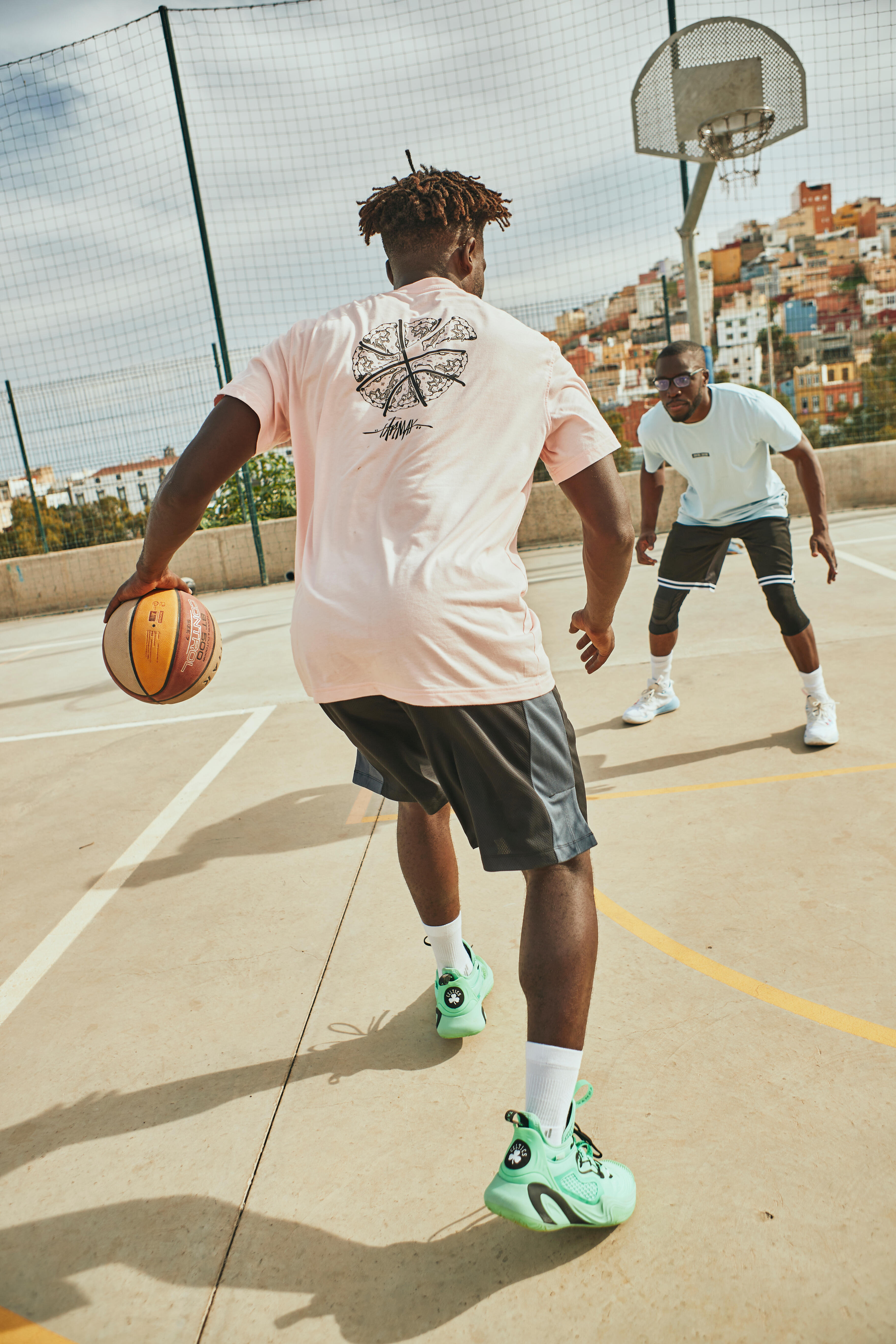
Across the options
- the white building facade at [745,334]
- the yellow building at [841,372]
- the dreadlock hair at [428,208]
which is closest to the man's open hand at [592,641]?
the dreadlock hair at [428,208]

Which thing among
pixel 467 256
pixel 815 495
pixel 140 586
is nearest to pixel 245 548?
pixel 815 495

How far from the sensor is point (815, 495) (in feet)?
14.0

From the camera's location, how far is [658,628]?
15.4 feet

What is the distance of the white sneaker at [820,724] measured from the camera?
3.94 m

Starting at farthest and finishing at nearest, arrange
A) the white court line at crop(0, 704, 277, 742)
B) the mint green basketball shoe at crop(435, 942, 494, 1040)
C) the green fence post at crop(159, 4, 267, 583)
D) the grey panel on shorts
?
1. the green fence post at crop(159, 4, 267, 583)
2. the white court line at crop(0, 704, 277, 742)
3. the mint green basketball shoe at crop(435, 942, 494, 1040)
4. the grey panel on shorts

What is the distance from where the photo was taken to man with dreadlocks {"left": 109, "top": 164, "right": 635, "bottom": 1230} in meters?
1.62

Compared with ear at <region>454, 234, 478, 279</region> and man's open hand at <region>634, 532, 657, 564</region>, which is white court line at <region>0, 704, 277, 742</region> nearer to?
man's open hand at <region>634, 532, 657, 564</region>

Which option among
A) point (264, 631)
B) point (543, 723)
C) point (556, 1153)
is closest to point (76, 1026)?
point (556, 1153)

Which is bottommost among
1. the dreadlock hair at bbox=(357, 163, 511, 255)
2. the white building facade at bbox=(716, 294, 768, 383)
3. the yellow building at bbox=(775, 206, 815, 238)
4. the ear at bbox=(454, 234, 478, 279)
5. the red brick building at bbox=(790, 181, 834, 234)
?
the ear at bbox=(454, 234, 478, 279)

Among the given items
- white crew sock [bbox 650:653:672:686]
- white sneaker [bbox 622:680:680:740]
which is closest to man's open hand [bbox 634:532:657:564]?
white crew sock [bbox 650:653:672:686]

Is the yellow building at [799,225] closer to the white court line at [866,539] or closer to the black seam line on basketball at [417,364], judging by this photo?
the white court line at [866,539]

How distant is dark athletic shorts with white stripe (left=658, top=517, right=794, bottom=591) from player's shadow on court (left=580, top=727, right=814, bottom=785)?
2.43ft

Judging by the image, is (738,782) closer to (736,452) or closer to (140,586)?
(736,452)

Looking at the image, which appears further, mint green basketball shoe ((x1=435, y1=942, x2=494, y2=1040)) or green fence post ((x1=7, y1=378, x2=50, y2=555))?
green fence post ((x1=7, y1=378, x2=50, y2=555))
